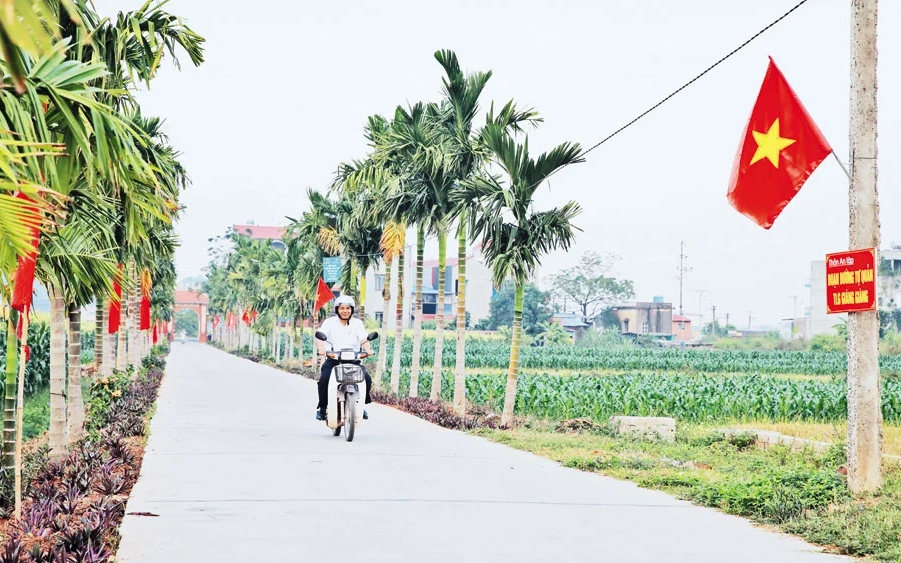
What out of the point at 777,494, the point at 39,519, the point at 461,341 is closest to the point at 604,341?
the point at 461,341

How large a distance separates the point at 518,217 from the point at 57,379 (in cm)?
843

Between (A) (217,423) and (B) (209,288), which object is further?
(B) (209,288)

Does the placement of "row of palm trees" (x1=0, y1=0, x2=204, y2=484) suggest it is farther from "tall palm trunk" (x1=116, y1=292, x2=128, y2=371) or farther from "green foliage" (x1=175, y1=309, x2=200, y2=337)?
"green foliage" (x1=175, y1=309, x2=200, y2=337)

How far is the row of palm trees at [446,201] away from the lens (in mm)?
18125

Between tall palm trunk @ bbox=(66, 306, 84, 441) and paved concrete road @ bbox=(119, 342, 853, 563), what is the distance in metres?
1.26

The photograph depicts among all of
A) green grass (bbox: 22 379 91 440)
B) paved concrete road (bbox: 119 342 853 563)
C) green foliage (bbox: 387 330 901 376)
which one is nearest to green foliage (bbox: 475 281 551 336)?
green foliage (bbox: 387 330 901 376)

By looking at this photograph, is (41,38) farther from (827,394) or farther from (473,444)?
(827,394)

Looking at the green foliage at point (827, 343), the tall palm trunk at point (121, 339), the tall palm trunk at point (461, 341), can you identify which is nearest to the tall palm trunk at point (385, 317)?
the tall palm trunk at point (121, 339)

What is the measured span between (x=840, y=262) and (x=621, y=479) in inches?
129

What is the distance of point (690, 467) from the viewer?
13.0 m

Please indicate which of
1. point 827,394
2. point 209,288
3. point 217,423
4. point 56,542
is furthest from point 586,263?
point 56,542

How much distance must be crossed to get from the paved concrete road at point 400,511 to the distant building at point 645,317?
11607cm

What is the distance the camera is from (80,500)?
856cm

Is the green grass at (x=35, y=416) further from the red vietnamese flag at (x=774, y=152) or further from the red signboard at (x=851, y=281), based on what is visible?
the red signboard at (x=851, y=281)
